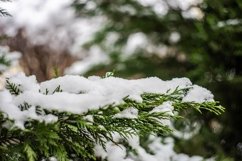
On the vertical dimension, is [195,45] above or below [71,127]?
above

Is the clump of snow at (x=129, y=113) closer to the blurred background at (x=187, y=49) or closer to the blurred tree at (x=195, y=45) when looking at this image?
the blurred background at (x=187, y=49)

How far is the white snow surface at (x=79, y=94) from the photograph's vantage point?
1222 millimetres

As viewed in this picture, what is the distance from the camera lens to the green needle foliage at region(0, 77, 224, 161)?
1224 mm

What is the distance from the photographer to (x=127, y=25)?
471 centimetres

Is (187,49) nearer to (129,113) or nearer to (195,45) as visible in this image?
(195,45)

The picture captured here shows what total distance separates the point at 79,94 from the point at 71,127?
115 millimetres

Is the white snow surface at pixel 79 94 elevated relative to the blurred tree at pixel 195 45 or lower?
lower

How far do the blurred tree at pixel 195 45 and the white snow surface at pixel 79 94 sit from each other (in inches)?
61.0

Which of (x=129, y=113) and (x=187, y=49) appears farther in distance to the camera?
(x=187, y=49)

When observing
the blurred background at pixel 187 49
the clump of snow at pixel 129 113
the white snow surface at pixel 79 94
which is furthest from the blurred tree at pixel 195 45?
the clump of snow at pixel 129 113

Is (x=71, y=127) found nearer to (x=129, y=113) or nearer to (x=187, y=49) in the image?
(x=129, y=113)

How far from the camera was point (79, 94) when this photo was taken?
1.29 meters

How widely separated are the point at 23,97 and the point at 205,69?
2.44 meters

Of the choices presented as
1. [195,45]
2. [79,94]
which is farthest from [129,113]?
[195,45]
